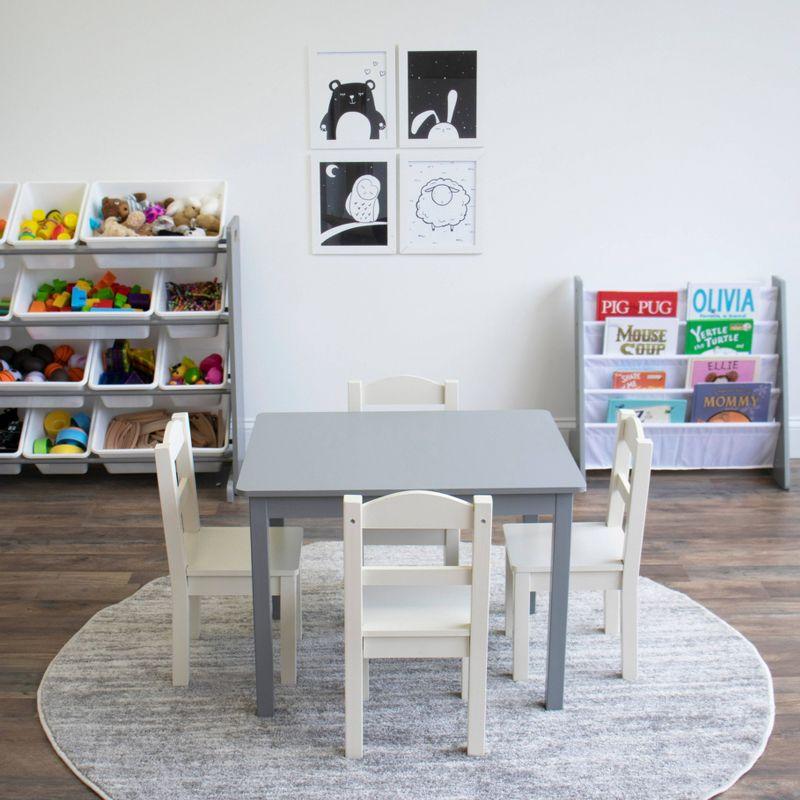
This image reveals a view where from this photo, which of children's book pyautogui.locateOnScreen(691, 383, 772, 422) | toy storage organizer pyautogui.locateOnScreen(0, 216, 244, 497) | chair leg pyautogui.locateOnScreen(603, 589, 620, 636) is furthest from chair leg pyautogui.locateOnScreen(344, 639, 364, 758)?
children's book pyautogui.locateOnScreen(691, 383, 772, 422)

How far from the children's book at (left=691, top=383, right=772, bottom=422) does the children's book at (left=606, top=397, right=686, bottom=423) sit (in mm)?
70

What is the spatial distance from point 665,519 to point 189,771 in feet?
7.36

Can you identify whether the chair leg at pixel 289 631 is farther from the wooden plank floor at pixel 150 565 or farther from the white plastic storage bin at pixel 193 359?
the white plastic storage bin at pixel 193 359

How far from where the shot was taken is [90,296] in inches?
169

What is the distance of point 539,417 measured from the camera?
3.07m

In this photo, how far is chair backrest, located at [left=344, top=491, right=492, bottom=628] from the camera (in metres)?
2.28

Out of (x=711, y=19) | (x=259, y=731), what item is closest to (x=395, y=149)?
(x=711, y=19)

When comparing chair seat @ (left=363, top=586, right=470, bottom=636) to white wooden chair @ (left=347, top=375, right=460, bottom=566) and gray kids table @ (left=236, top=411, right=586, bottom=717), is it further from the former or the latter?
white wooden chair @ (left=347, top=375, right=460, bottom=566)

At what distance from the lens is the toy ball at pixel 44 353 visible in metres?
4.36

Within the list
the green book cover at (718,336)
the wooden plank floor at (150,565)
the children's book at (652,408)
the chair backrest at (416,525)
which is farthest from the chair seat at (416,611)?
the green book cover at (718,336)

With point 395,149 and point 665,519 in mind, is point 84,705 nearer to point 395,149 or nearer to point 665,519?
point 665,519

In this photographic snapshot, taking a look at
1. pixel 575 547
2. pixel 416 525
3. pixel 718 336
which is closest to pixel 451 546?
pixel 575 547

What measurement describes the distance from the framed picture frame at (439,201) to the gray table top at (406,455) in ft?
4.68

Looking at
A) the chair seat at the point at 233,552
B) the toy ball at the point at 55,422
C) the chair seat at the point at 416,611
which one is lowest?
the chair seat at the point at 416,611
